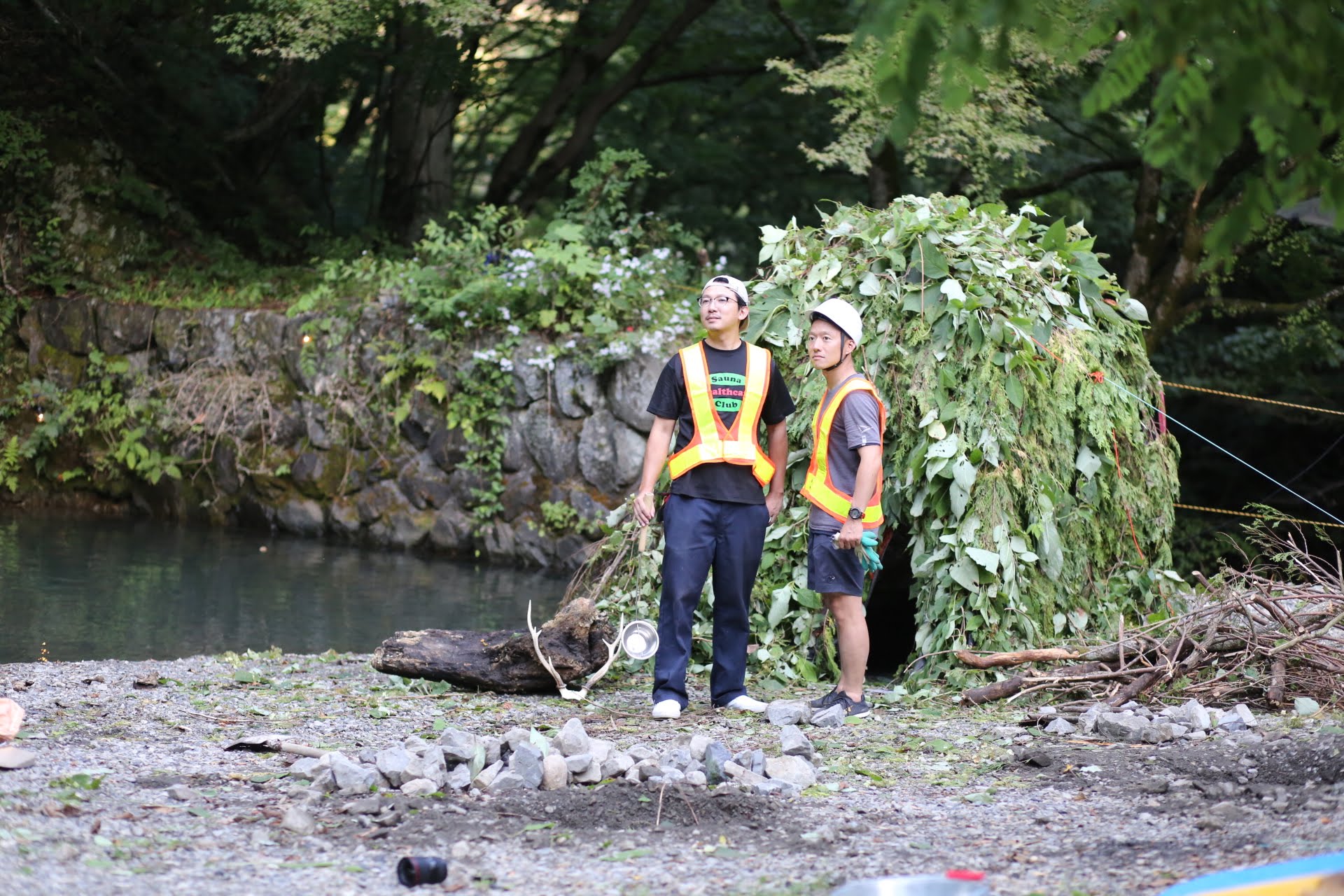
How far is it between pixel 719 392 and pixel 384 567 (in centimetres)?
689

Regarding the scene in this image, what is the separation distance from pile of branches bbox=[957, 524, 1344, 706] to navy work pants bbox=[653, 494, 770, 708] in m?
1.25

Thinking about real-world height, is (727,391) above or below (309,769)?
above

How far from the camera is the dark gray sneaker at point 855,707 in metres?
5.80

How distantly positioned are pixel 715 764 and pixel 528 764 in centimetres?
63

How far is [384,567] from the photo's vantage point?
11.9 metres

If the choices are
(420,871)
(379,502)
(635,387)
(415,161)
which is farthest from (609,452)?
(420,871)

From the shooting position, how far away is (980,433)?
6500mm

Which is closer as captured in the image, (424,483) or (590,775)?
(590,775)

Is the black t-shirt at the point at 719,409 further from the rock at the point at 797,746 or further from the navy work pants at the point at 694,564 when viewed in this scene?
the rock at the point at 797,746

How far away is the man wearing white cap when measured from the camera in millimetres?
5746

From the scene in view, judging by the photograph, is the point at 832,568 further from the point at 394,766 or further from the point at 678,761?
the point at 394,766

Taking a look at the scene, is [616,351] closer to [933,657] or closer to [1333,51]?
[933,657]

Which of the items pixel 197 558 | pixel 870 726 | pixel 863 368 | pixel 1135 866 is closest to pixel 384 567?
pixel 197 558

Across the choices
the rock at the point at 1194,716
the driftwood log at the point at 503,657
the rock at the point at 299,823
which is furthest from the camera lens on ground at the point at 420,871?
the rock at the point at 1194,716
